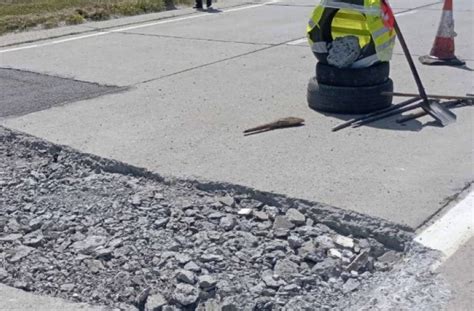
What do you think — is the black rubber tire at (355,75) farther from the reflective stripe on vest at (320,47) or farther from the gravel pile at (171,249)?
the gravel pile at (171,249)

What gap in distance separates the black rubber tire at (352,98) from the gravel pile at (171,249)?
7.25 feet

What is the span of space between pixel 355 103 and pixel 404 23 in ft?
22.4

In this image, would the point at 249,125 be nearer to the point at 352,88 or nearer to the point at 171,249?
the point at 352,88

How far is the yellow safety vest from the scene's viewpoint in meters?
7.23

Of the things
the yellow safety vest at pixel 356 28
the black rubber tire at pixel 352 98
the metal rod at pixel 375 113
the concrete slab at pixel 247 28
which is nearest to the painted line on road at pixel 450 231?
the metal rod at pixel 375 113

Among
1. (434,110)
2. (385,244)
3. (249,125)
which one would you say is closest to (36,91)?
(249,125)

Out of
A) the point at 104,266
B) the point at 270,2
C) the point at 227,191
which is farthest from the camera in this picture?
the point at 270,2

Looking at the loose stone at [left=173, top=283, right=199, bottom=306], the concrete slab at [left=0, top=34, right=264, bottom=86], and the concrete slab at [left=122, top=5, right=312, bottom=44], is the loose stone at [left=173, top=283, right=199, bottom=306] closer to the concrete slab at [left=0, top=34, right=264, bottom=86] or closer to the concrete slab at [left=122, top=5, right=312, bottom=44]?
the concrete slab at [left=0, top=34, right=264, bottom=86]

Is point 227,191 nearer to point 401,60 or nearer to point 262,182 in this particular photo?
point 262,182

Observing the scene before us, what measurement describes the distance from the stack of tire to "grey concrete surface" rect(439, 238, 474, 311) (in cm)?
274

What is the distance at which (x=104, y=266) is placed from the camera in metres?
4.71

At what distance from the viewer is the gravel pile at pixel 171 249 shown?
4.40m

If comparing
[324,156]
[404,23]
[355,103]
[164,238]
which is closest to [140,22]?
[404,23]

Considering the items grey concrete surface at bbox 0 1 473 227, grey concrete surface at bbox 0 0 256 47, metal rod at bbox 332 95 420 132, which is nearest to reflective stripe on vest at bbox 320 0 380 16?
metal rod at bbox 332 95 420 132
